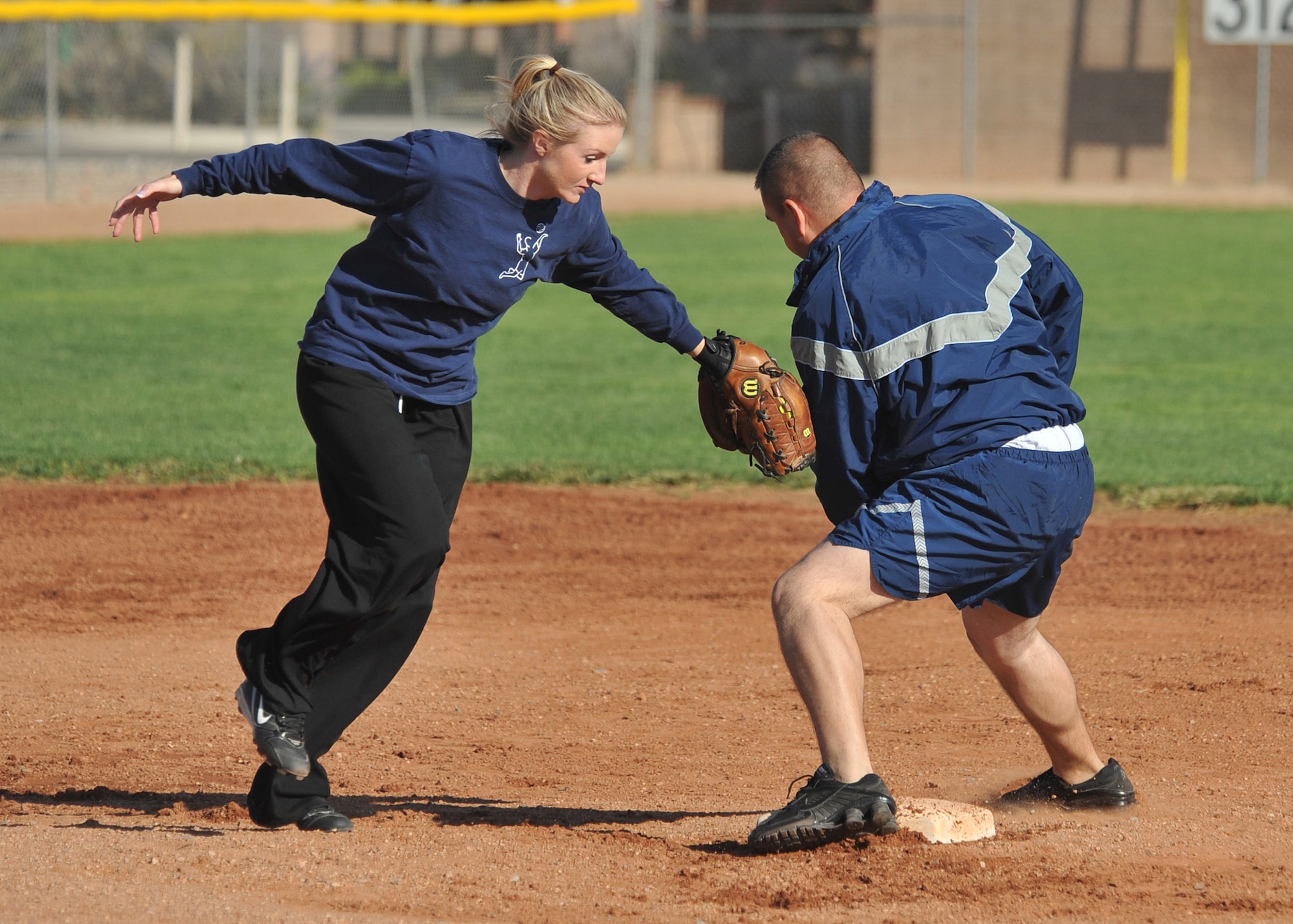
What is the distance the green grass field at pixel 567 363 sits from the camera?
8.84 m

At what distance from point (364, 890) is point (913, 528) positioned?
1.48 meters

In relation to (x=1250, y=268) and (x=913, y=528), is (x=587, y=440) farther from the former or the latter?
(x=1250, y=268)

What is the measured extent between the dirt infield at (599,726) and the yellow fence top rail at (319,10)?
12937 mm

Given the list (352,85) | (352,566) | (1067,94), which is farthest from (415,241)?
(1067,94)

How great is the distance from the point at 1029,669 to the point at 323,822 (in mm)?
1845

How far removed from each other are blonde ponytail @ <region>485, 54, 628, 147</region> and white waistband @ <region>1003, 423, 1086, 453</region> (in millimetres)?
1235

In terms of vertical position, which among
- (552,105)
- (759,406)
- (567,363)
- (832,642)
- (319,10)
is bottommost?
(567,363)

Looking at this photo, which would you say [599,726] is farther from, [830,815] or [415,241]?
[415,241]

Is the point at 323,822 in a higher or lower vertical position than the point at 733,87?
lower

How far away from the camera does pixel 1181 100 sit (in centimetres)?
2536

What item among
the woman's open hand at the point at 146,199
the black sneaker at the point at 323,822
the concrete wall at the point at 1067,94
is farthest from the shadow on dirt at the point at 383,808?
the concrete wall at the point at 1067,94

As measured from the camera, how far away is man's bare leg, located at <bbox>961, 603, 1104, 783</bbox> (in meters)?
3.93

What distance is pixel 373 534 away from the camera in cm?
379

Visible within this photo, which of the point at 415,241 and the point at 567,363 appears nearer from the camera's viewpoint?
the point at 415,241
